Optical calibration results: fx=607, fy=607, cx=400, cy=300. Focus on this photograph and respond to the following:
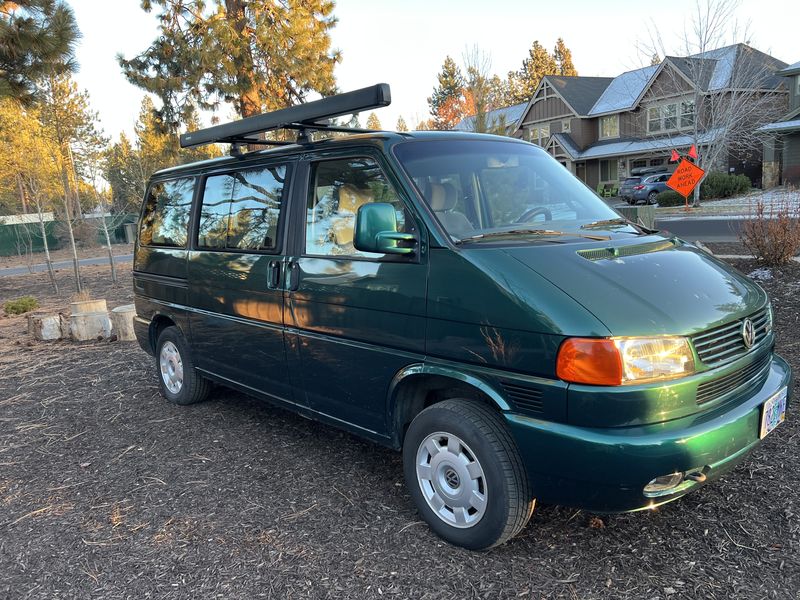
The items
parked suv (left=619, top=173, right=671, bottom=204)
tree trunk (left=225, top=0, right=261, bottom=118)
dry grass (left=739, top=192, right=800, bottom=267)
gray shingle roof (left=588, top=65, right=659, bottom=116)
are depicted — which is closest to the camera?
dry grass (left=739, top=192, right=800, bottom=267)

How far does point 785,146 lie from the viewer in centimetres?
3194

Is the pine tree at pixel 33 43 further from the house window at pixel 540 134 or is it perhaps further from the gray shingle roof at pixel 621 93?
the house window at pixel 540 134

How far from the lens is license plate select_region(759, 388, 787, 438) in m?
2.96

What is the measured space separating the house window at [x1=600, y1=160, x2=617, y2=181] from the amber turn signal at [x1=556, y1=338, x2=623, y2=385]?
141 feet

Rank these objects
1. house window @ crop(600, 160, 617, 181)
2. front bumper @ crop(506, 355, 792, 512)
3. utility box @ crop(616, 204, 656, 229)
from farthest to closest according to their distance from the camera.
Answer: house window @ crop(600, 160, 617, 181), utility box @ crop(616, 204, 656, 229), front bumper @ crop(506, 355, 792, 512)

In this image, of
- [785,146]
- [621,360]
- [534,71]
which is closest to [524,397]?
[621,360]

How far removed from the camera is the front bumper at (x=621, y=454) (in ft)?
8.23

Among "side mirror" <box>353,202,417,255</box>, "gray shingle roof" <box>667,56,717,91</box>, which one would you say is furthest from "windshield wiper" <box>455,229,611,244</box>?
"gray shingle roof" <box>667,56,717,91</box>

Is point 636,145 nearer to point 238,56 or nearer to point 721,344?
point 238,56

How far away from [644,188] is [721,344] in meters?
31.6

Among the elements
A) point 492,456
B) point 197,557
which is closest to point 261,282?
point 197,557

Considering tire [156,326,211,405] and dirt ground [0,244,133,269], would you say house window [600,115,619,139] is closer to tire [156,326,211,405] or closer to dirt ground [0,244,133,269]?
dirt ground [0,244,133,269]

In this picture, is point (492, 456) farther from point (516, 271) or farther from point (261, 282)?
point (261, 282)

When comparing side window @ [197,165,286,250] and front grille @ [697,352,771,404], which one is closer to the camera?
front grille @ [697,352,771,404]
